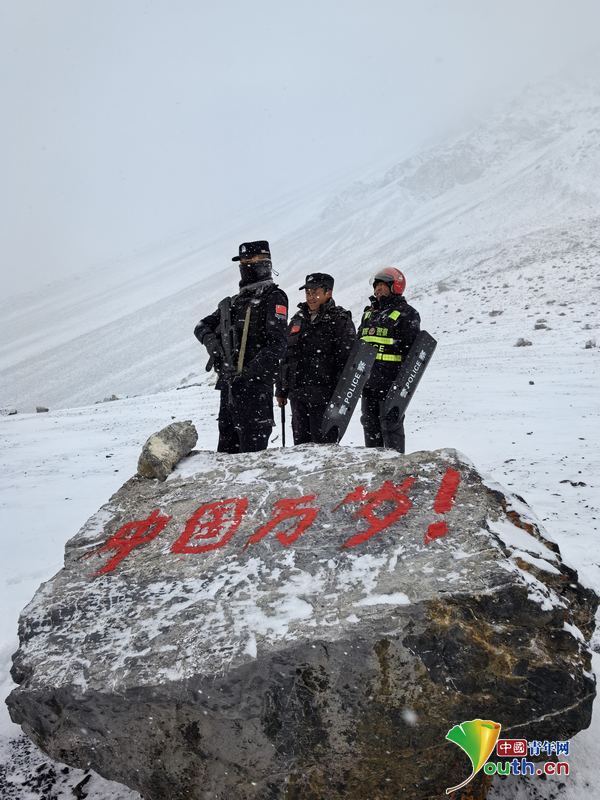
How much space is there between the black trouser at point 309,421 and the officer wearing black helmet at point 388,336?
431 millimetres

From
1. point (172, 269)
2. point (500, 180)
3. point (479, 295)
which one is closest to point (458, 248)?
point (479, 295)

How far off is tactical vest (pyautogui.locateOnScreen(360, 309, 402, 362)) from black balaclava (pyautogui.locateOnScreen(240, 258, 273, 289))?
3.27 ft

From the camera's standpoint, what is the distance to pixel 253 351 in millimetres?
3457

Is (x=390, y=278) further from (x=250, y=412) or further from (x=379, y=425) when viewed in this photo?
(x=250, y=412)

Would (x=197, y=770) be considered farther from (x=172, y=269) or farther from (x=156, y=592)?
(x=172, y=269)

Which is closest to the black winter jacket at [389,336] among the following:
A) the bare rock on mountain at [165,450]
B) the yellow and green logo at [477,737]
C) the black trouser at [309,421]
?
the black trouser at [309,421]

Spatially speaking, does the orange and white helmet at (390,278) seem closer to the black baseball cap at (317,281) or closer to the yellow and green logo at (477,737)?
the black baseball cap at (317,281)

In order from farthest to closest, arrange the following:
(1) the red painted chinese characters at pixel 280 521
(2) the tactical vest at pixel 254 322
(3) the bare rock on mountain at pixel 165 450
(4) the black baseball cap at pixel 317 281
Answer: (4) the black baseball cap at pixel 317 281 < (2) the tactical vest at pixel 254 322 < (3) the bare rock on mountain at pixel 165 450 < (1) the red painted chinese characters at pixel 280 521

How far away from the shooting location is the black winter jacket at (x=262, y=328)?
3295 millimetres

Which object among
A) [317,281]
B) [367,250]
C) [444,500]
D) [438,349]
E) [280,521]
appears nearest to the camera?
[444,500]

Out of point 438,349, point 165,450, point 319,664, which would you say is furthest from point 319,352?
point 438,349

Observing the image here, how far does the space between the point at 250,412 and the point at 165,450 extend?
65 centimetres

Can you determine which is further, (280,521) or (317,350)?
(317,350)

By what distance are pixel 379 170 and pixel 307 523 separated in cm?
5471
